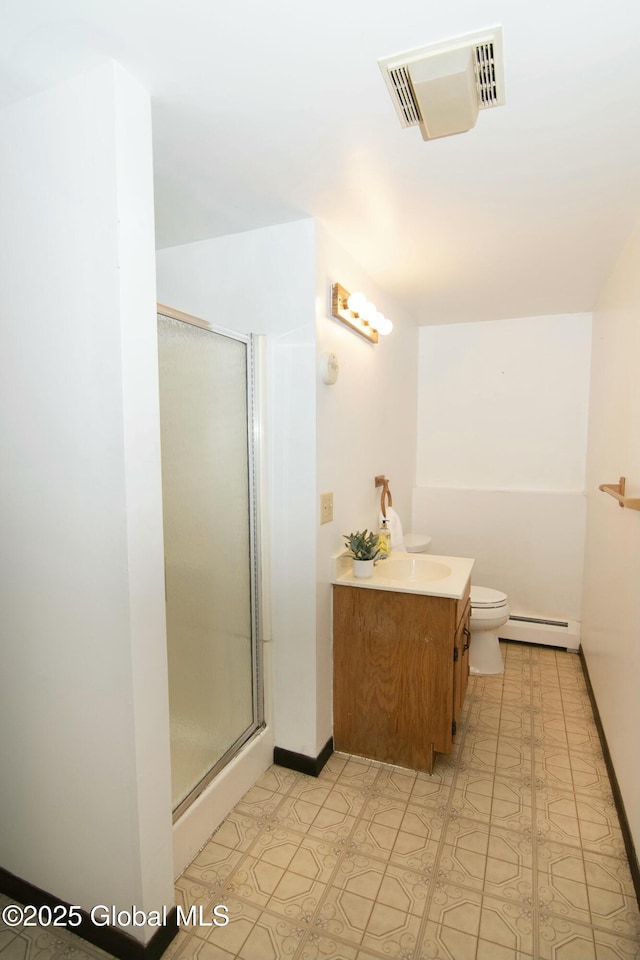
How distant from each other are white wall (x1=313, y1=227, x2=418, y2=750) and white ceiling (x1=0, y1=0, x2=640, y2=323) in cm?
30

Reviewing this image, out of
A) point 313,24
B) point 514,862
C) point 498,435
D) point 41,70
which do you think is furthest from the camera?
point 498,435

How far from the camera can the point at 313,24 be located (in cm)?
98

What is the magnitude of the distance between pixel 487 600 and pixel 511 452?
1.18m

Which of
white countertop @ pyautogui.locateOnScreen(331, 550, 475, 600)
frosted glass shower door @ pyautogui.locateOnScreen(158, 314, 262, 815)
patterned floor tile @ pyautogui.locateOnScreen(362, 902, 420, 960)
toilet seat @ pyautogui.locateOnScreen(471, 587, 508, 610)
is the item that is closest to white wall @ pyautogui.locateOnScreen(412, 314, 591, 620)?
toilet seat @ pyautogui.locateOnScreen(471, 587, 508, 610)

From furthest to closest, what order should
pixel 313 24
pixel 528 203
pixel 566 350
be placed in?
pixel 566 350, pixel 528 203, pixel 313 24

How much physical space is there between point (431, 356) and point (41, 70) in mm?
2797

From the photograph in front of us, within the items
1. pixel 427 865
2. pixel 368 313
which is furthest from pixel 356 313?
pixel 427 865

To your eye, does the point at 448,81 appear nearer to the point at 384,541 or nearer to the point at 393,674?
the point at 384,541

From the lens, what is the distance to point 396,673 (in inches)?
78.6

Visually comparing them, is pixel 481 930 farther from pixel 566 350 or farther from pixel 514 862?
pixel 566 350

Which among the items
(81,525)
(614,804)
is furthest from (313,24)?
(614,804)

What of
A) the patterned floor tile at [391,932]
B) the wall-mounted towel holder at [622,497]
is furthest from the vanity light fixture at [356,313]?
the patterned floor tile at [391,932]

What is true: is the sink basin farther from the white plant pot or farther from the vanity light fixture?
the vanity light fixture

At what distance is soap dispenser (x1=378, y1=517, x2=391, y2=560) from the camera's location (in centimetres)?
239
